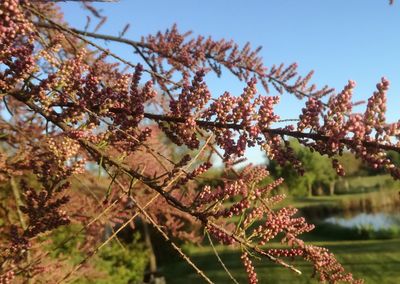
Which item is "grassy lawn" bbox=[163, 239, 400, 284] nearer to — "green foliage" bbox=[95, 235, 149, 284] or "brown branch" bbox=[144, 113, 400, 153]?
"green foliage" bbox=[95, 235, 149, 284]

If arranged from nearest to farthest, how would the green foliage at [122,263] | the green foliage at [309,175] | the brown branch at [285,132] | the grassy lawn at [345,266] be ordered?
1. the brown branch at [285,132]
2. the grassy lawn at [345,266]
3. the green foliage at [122,263]
4. the green foliage at [309,175]

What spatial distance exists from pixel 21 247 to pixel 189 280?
49.1 ft

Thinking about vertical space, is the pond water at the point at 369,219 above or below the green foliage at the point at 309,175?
below

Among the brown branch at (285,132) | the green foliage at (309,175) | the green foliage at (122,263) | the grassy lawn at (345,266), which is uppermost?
the green foliage at (309,175)

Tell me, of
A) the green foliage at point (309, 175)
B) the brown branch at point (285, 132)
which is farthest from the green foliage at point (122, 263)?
the green foliage at point (309, 175)

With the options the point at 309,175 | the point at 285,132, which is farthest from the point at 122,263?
the point at 309,175

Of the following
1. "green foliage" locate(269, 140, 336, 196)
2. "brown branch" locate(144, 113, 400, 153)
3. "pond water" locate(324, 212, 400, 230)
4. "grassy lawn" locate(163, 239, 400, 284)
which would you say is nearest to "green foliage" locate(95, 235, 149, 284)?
"grassy lawn" locate(163, 239, 400, 284)

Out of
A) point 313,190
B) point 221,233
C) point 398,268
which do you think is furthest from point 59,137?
point 313,190

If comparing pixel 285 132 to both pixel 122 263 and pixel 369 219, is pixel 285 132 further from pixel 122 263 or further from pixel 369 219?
pixel 369 219

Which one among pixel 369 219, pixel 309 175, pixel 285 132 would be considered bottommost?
pixel 369 219

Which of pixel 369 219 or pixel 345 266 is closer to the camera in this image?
pixel 345 266

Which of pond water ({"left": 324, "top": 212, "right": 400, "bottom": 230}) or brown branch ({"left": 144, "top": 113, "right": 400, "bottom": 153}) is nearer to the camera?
brown branch ({"left": 144, "top": 113, "right": 400, "bottom": 153})

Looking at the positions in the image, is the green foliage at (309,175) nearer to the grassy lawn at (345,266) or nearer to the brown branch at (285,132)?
the grassy lawn at (345,266)

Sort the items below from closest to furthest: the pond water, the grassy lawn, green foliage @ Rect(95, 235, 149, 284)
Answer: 1. the grassy lawn
2. green foliage @ Rect(95, 235, 149, 284)
3. the pond water
